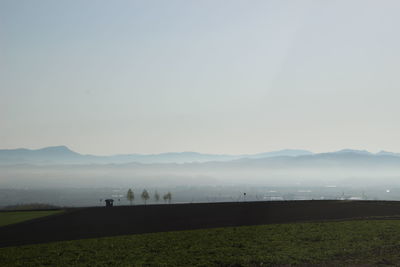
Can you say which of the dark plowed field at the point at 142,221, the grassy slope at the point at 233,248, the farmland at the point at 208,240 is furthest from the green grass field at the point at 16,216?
the grassy slope at the point at 233,248

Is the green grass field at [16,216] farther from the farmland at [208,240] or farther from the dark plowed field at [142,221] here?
the farmland at [208,240]

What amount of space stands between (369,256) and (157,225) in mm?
28211

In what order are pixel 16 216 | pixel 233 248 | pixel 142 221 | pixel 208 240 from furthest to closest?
pixel 16 216 → pixel 142 221 → pixel 208 240 → pixel 233 248

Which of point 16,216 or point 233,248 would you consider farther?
point 16,216

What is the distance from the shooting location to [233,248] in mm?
32094

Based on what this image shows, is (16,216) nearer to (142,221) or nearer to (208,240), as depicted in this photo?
(142,221)

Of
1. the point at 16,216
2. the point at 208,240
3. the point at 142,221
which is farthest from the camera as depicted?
the point at 16,216

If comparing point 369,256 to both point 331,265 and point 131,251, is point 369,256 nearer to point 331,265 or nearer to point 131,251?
point 331,265

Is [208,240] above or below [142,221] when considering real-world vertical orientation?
below

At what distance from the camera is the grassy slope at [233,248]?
2783 centimetres

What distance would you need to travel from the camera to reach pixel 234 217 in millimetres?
54781

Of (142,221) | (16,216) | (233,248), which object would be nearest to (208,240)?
(233,248)

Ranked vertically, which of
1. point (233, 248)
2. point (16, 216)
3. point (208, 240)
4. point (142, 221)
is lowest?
point (233, 248)

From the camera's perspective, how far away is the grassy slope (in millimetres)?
27828
